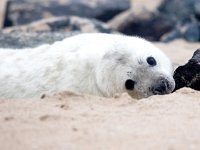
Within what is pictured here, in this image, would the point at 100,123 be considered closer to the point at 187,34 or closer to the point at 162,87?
the point at 162,87

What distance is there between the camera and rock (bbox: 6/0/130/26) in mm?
13672

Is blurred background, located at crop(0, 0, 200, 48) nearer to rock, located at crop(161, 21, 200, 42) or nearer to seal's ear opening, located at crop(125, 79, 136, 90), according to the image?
rock, located at crop(161, 21, 200, 42)

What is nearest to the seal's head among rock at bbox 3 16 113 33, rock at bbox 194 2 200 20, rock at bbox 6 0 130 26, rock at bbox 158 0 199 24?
rock at bbox 3 16 113 33

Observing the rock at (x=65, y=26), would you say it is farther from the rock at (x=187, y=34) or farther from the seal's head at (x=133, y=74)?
the seal's head at (x=133, y=74)

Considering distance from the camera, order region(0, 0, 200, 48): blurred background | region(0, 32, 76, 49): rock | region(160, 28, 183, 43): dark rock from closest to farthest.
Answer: region(0, 32, 76, 49): rock
region(160, 28, 183, 43): dark rock
region(0, 0, 200, 48): blurred background

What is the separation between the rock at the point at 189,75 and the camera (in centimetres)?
495

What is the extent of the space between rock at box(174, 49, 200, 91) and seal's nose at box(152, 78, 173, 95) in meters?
0.42

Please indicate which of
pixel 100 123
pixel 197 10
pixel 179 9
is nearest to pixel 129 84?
pixel 100 123

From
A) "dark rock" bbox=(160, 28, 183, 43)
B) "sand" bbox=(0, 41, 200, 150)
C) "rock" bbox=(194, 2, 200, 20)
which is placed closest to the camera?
"sand" bbox=(0, 41, 200, 150)

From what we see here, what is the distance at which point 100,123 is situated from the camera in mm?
3408

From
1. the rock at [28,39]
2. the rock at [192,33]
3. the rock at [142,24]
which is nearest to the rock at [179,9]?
the rock at [142,24]

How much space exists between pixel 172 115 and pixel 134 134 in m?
0.55

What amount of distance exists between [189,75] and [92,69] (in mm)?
908

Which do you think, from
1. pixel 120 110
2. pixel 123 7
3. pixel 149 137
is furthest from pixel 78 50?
pixel 123 7
